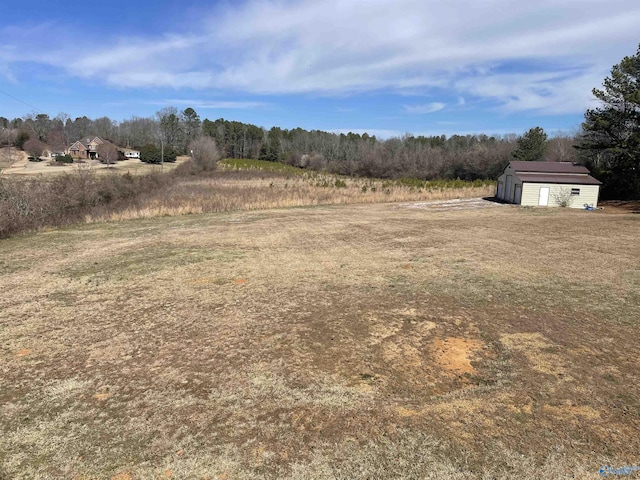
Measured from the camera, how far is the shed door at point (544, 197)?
2414 centimetres

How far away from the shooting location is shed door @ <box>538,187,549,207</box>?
24141 millimetres

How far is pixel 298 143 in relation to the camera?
102500 millimetres

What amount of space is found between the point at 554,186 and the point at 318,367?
24.3 meters

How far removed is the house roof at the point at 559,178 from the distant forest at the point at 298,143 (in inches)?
1273

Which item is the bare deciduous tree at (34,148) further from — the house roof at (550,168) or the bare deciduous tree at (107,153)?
the house roof at (550,168)

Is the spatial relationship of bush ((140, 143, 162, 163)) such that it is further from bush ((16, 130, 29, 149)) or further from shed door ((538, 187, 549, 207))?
shed door ((538, 187, 549, 207))

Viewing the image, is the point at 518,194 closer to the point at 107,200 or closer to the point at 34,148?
the point at 107,200

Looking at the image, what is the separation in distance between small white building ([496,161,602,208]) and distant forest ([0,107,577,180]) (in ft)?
105

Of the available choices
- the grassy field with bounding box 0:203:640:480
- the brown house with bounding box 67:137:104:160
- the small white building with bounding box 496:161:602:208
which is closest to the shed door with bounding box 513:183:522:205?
the small white building with bounding box 496:161:602:208

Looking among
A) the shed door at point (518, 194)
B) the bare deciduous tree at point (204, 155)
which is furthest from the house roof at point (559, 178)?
the bare deciduous tree at point (204, 155)

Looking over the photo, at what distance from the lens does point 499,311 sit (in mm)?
6133

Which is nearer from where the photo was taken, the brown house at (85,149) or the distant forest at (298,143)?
the distant forest at (298,143)

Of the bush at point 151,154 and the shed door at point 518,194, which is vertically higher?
the bush at point 151,154

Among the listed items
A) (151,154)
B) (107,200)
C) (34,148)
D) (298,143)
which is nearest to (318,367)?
(107,200)
